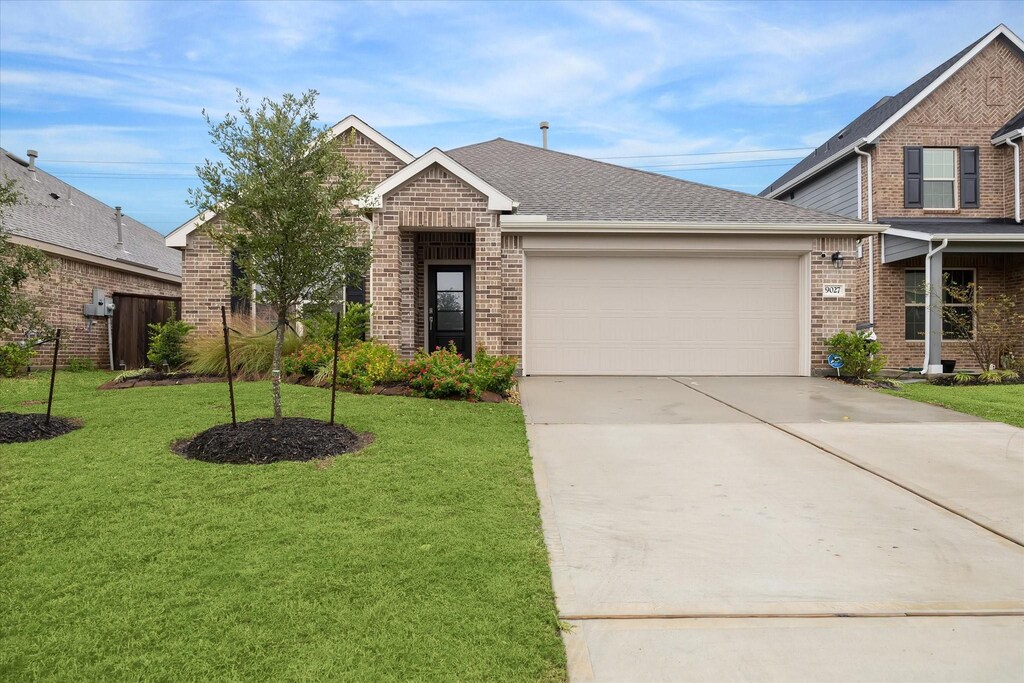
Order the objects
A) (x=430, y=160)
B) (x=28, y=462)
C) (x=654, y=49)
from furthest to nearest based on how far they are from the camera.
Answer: (x=654, y=49)
(x=430, y=160)
(x=28, y=462)

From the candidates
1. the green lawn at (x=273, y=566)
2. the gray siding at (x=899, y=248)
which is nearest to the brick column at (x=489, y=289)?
the green lawn at (x=273, y=566)

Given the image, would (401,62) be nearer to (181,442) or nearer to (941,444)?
(181,442)

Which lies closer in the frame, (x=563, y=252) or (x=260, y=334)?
(x=260, y=334)

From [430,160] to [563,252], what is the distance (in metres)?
2.98

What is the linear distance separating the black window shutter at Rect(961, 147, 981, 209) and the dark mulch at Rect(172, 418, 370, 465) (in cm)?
1579

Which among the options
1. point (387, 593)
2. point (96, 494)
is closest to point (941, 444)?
point (387, 593)

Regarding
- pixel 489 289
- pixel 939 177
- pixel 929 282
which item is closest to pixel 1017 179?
pixel 939 177

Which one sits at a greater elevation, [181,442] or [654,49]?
[654,49]

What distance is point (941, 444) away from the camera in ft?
20.2

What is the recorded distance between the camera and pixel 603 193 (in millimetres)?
13180

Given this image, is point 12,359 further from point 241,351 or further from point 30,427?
point 30,427

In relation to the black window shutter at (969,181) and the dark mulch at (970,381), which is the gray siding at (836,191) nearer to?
the black window shutter at (969,181)

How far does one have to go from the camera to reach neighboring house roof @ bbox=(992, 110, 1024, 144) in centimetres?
1371

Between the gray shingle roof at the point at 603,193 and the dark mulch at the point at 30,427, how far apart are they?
7.79 m
